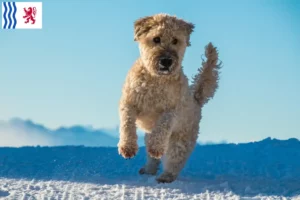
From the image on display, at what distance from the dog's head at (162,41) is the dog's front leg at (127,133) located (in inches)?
26.7

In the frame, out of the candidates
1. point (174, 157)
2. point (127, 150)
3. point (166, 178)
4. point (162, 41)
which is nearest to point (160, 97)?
point (162, 41)

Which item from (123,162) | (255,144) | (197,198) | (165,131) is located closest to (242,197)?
(197,198)

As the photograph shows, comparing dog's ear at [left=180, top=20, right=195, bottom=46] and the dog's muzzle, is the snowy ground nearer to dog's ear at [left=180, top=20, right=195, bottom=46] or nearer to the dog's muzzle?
the dog's muzzle

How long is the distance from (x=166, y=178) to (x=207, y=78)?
1815 mm

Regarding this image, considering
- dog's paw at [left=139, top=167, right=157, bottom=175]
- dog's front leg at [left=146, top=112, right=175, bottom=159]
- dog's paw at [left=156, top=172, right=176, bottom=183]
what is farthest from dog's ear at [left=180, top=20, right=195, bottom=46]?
dog's paw at [left=139, top=167, right=157, bottom=175]

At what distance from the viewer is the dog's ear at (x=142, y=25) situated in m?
8.19

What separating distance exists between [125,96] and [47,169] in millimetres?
2650

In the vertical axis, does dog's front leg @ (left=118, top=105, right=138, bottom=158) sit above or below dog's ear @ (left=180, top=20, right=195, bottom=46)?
below

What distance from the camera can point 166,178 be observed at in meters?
8.96

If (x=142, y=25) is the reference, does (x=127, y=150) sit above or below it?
below

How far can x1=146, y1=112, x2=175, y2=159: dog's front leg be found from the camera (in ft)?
26.5

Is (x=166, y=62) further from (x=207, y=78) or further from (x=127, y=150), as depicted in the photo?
(x=207, y=78)

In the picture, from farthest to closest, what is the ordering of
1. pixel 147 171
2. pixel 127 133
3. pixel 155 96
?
pixel 147 171
pixel 155 96
pixel 127 133

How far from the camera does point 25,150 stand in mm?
12609
